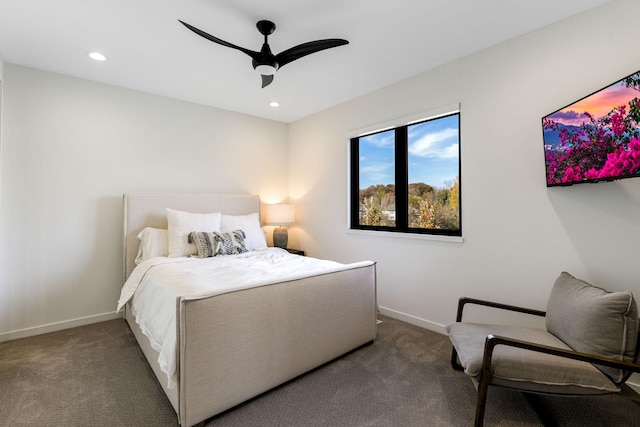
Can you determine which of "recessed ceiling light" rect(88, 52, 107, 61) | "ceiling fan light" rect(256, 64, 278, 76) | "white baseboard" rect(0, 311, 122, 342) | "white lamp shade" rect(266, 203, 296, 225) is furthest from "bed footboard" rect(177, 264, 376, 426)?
"recessed ceiling light" rect(88, 52, 107, 61)

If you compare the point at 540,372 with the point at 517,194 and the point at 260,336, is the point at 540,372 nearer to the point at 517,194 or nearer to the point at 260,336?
the point at 517,194

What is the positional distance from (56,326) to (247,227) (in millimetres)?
2116

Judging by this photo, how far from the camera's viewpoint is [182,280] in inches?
88.0

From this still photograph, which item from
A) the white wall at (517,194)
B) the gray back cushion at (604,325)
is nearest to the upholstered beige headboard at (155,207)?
the white wall at (517,194)

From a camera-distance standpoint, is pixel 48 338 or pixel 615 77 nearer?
pixel 615 77

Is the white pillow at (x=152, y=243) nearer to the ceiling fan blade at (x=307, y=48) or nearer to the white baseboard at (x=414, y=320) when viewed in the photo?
the ceiling fan blade at (x=307, y=48)

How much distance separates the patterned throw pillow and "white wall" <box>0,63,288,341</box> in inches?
35.8

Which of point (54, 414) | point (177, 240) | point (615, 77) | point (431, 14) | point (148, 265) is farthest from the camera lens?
point (177, 240)

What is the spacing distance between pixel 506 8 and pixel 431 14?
50 cm

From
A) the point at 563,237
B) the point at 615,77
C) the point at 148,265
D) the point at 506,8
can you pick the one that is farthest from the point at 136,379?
the point at 615,77

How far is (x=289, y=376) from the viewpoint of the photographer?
2057 millimetres

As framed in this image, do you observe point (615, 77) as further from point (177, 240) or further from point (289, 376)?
point (177, 240)

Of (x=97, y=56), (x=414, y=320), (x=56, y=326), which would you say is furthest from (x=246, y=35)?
(x=56, y=326)

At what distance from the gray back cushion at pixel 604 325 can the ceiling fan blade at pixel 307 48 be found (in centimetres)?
210
